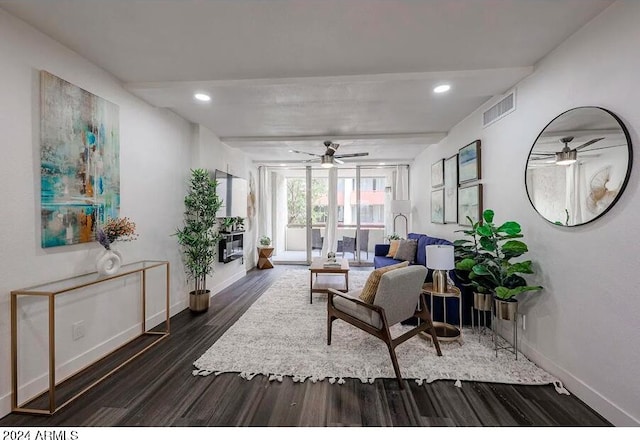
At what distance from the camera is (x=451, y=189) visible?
4.24 meters

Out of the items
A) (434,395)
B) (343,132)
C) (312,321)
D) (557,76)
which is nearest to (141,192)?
(312,321)

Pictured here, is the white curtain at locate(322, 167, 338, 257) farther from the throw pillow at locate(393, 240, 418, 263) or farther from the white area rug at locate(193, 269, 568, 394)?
the white area rug at locate(193, 269, 568, 394)

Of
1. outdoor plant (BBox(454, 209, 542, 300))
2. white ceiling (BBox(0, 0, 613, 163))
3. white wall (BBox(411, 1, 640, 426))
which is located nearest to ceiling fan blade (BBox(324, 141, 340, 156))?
white ceiling (BBox(0, 0, 613, 163))

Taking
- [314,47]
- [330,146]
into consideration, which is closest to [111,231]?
[314,47]

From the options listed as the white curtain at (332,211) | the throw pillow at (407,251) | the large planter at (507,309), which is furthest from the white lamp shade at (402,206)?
the large planter at (507,309)

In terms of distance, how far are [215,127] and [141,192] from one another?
1.71 m

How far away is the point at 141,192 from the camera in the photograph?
3000 millimetres

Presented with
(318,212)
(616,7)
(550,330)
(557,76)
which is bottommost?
(550,330)

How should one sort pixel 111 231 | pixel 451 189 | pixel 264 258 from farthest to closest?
pixel 264 258 → pixel 451 189 → pixel 111 231

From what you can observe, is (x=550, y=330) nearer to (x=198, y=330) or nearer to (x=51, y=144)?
(x=198, y=330)

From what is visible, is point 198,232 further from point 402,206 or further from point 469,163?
point 402,206

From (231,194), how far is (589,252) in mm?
4725

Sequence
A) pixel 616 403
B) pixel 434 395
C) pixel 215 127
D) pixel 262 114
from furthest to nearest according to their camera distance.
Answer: pixel 215 127
pixel 262 114
pixel 434 395
pixel 616 403

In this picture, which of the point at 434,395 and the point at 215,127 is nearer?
the point at 434,395
